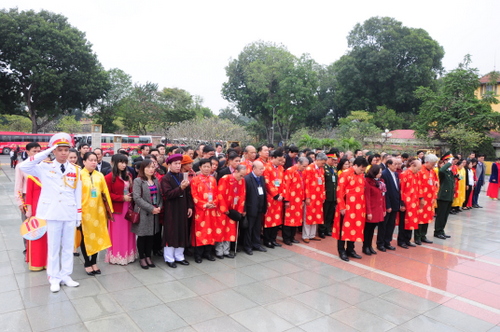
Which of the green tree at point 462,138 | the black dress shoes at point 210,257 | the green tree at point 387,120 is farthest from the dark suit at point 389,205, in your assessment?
the green tree at point 387,120

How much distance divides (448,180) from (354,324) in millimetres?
4716

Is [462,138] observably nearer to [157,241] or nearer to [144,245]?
[157,241]

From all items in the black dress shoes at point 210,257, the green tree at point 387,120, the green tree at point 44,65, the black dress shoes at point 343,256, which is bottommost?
the black dress shoes at point 210,257

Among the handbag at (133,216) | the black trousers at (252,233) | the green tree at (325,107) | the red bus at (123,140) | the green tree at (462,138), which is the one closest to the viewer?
the handbag at (133,216)

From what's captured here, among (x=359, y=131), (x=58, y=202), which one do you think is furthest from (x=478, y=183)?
(x=359, y=131)

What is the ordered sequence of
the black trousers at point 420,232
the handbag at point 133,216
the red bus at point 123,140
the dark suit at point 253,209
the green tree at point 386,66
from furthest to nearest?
the red bus at point 123,140 → the green tree at point 386,66 → the black trousers at point 420,232 → the dark suit at point 253,209 → the handbag at point 133,216

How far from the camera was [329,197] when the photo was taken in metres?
6.32

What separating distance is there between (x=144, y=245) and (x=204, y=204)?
3.10ft

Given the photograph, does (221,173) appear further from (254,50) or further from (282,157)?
(254,50)

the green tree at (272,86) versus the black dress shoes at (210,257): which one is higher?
the green tree at (272,86)

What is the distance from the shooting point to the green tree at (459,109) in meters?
22.9

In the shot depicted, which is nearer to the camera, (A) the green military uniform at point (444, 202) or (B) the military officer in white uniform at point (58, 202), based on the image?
(B) the military officer in white uniform at point (58, 202)

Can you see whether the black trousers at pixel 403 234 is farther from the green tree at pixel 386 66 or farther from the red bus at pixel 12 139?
the red bus at pixel 12 139

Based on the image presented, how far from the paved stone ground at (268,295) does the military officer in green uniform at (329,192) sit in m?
1.05
